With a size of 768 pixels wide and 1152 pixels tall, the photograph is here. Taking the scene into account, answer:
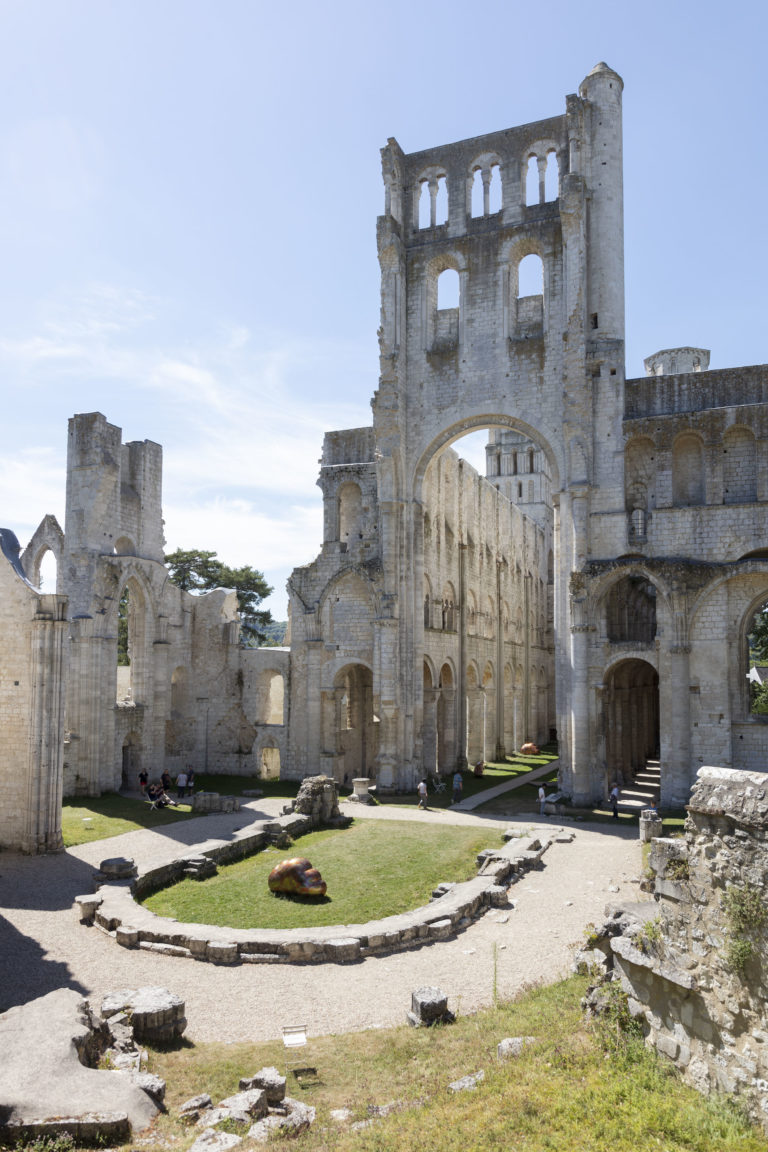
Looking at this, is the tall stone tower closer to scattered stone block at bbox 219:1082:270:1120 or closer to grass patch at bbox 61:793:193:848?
grass patch at bbox 61:793:193:848

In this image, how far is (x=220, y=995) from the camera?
36.2ft

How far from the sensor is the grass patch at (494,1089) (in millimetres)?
6484

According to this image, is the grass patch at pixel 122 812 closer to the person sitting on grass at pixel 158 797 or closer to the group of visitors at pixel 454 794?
the person sitting on grass at pixel 158 797

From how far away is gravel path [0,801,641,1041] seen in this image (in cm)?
1049

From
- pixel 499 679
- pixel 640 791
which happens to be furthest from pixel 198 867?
pixel 499 679

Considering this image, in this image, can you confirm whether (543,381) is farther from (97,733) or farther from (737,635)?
(97,733)

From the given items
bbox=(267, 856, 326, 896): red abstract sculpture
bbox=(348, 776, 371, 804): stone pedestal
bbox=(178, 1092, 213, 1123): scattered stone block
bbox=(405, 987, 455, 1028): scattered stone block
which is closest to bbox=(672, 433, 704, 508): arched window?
bbox=(348, 776, 371, 804): stone pedestal

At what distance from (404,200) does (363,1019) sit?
97.9 ft

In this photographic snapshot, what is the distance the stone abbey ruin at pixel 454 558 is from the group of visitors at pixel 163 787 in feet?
3.96

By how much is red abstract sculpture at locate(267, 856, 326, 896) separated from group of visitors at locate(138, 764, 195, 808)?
11249mm

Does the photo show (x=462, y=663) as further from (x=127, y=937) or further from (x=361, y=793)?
(x=127, y=937)

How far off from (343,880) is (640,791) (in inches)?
642

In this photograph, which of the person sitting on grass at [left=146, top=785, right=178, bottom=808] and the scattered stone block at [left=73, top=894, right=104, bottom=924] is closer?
the scattered stone block at [left=73, top=894, right=104, bottom=924]

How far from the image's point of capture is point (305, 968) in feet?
39.8
